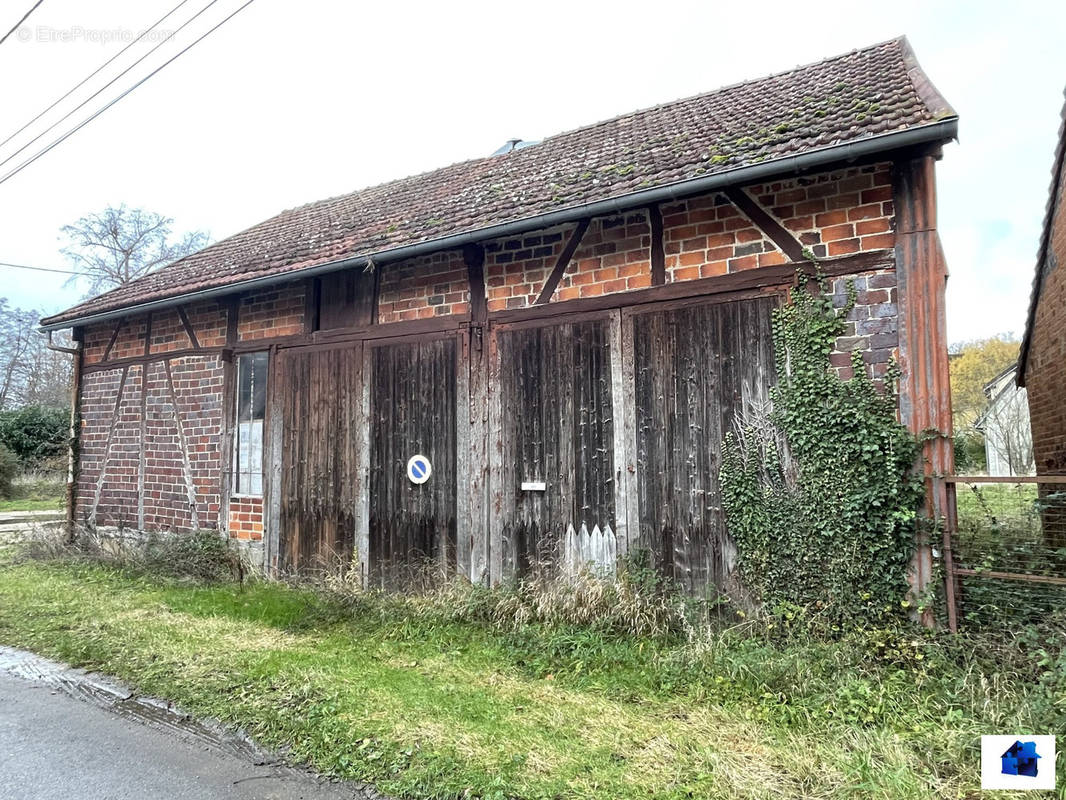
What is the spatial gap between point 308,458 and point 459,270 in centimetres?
266

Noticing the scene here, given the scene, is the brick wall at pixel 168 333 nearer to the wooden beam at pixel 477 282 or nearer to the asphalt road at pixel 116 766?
the wooden beam at pixel 477 282

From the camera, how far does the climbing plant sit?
3994 millimetres

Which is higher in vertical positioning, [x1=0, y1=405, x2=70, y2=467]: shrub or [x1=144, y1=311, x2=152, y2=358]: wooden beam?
[x1=144, y1=311, x2=152, y2=358]: wooden beam

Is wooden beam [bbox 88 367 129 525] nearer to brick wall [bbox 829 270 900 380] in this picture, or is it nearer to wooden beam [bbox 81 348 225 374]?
wooden beam [bbox 81 348 225 374]

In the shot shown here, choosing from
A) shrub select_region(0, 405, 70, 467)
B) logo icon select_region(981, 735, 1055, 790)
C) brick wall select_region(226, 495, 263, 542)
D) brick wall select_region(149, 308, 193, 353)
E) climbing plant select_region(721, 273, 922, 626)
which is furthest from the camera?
shrub select_region(0, 405, 70, 467)

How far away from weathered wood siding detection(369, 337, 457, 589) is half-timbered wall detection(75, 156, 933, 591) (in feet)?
0.07

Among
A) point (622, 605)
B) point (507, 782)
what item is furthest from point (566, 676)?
point (507, 782)

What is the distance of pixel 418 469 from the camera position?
605cm

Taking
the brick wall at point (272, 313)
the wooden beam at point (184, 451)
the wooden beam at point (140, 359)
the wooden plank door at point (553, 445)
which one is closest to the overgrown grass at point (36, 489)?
the wooden beam at point (140, 359)

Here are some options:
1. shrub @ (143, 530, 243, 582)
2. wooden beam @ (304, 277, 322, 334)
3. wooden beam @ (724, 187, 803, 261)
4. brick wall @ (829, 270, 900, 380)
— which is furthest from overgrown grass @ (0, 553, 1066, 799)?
wooden beam @ (304, 277, 322, 334)

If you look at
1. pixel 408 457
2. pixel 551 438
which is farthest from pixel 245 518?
pixel 551 438

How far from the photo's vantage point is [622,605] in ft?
15.3

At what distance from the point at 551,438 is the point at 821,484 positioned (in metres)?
2.14

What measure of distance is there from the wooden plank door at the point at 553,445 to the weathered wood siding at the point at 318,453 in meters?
1.73
